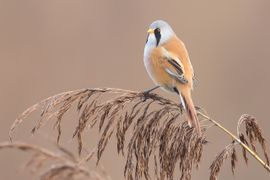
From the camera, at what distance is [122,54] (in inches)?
313

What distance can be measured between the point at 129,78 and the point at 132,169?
5171 mm

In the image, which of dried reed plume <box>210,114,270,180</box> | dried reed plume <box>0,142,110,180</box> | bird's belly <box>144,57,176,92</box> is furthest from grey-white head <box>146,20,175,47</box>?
dried reed plume <box>0,142,110,180</box>

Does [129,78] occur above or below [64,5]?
below

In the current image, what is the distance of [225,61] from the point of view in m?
8.87

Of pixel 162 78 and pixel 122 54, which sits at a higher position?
pixel 162 78

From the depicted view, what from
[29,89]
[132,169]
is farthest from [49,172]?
[29,89]

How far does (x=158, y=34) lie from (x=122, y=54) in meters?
4.01

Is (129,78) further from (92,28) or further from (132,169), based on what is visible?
(132,169)

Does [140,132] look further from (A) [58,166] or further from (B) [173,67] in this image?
(B) [173,67]

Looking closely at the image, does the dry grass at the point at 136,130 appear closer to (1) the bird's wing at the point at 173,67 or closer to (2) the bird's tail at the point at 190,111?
(2) the bird's tail at the point at 190,111

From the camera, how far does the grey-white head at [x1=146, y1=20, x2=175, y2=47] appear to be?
3.91m

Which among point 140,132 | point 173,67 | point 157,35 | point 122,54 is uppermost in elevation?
point 157,35

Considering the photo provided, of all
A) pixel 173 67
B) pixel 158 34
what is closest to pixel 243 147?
pixel 173 67

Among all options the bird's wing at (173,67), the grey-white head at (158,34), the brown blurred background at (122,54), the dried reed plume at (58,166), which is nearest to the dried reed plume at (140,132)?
the dried reed plume at (58,166)
